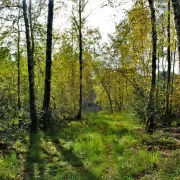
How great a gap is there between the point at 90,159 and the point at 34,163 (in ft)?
5.39

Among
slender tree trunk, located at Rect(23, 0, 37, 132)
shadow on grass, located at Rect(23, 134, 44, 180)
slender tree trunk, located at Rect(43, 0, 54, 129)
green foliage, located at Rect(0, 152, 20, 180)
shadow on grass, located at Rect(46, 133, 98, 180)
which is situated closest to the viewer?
green foliage, located at Rect(0, 152, 20, 180)

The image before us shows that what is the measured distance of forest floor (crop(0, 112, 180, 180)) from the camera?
5.78 metres

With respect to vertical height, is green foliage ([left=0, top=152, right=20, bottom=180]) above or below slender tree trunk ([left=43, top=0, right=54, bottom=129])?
below

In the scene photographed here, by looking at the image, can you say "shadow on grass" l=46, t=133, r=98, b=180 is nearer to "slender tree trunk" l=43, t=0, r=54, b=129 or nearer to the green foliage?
the green foliage

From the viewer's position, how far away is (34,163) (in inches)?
287

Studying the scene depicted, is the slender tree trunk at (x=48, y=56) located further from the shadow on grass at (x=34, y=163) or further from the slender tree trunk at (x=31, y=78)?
the shadow on grass at (x=34, y=163)

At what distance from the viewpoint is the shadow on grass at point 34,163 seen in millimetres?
6262

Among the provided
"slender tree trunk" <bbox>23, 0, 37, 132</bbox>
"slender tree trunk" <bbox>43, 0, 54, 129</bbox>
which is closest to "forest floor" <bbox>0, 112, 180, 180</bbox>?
"slender tree trunk" <bbox>23, 0, 37, 132</bbox>

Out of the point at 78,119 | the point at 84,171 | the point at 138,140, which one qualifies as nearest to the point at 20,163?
the point at 84,171

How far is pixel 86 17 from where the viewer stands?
66.1 ft

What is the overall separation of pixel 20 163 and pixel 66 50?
16097 mm

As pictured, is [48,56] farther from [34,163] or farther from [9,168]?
[9,168]

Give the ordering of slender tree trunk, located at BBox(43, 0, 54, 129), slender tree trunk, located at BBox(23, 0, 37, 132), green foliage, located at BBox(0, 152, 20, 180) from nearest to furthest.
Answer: green foliage, located at BBox(0, 152, 20, 180) → slender tree trunk, located at BBox(23, 0, 37, 132) → slender tree trunk, located at BBox(43, 0, 54, 129)

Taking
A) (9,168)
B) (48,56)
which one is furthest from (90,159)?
(48,56)
